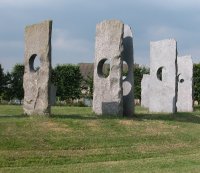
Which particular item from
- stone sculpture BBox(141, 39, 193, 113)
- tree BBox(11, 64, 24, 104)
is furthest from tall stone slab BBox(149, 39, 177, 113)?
tree BBox(11, 64, 24, 104)

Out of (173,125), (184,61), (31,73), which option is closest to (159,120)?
(173,125)

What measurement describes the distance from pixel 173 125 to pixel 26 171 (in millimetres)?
8294

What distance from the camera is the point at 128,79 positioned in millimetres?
20547

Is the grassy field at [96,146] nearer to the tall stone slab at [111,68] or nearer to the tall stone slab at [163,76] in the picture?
the tall stone slab at [111,68]

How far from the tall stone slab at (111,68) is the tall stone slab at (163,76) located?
4295 millimetres

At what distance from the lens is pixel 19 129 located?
14.2 metres

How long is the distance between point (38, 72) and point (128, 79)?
4775 mm

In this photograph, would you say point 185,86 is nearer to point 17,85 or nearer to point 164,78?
point 164,78

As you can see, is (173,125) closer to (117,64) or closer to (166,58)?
(117,64)

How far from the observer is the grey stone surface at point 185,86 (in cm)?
2772

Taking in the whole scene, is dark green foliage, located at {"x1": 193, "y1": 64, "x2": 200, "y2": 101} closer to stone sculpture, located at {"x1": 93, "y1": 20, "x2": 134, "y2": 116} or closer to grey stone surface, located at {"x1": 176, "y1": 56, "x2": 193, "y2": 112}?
grey stone surface, located at {"x1": 176, "y1": 56, "x2": 193, "y2": 112}

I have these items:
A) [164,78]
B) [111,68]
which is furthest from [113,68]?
[164,78]

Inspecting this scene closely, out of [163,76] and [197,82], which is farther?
[197,82]

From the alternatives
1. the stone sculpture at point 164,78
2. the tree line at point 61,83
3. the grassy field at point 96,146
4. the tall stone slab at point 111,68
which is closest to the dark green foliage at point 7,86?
the tree line at point 61,83
